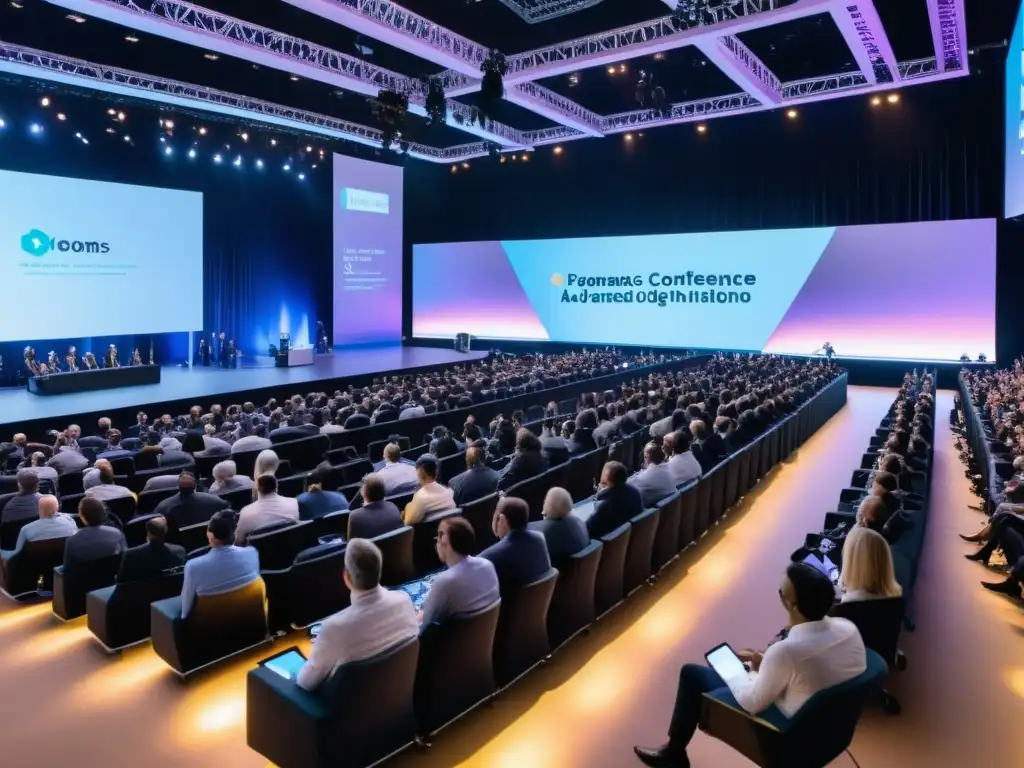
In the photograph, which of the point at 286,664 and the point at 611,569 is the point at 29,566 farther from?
the point at 611,569

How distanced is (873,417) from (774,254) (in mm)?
6850

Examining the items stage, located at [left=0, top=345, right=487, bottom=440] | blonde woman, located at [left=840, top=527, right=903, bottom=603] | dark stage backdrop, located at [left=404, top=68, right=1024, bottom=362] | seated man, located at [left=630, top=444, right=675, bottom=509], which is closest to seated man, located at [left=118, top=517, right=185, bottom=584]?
seated man, located at [left=630, top=444, right=675, bottom=509]

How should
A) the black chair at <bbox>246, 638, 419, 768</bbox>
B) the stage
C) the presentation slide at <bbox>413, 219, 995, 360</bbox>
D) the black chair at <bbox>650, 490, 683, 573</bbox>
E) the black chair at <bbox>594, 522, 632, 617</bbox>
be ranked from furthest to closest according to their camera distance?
the presentation slide at <bbox>413, 219, 995, 360</bbox> → the stage → the black chair at <bbox>650, 490, 683, 573</bbox> → the black chair at <bbox>594, 522, 632, 617</bbox> → the black chair at <bbox>246, 638, 419, 768</bbox>

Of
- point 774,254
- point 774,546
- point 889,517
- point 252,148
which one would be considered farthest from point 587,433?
point 252,148

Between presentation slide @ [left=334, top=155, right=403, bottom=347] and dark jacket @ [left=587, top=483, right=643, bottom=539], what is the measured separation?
17.5 metres

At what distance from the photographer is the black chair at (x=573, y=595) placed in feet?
12.3

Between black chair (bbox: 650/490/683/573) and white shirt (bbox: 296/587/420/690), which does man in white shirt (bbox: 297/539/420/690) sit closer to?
white shirt (bbox: 296/587/420/690)

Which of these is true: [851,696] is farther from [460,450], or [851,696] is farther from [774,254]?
[774,254]

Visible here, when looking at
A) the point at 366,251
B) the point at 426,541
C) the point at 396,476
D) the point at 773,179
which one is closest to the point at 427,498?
the point at 426,541

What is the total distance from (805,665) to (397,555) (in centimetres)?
261

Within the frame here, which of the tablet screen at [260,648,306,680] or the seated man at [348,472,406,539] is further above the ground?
the seated man at [348,472,406,539]

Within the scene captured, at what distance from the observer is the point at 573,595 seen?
12.6ft

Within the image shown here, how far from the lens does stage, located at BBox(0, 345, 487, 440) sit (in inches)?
407

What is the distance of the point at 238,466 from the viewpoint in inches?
277
